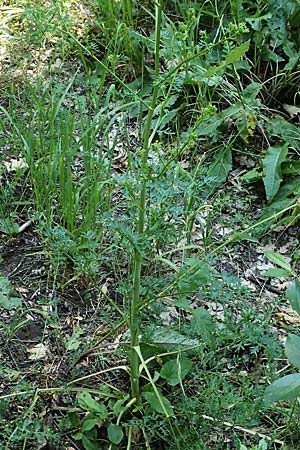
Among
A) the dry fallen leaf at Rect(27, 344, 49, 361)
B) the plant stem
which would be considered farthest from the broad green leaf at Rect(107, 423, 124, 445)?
the dry fallen leaf at Rect(27, 344, 49, 361)

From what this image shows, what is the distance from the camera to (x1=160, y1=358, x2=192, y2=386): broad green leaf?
1.95 meters

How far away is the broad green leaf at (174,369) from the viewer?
6.38 feet

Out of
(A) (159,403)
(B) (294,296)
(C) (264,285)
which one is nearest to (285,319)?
(C) (264,285)

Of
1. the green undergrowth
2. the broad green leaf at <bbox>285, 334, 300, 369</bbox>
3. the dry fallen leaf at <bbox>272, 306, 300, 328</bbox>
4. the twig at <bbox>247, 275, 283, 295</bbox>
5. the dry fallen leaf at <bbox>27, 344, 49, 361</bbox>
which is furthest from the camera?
the twig at <bbox>247, 275, 283, 295</bbox>

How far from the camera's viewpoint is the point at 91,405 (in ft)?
6.35

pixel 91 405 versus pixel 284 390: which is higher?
pixel 284 390

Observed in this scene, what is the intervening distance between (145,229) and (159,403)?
452mm

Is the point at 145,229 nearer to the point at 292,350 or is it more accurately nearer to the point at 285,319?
the point at 292,350

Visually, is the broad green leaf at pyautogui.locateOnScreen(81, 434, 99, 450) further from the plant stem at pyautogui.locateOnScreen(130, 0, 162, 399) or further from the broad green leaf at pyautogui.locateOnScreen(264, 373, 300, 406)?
the broad green leaf at pyautogui.locateOnScreen(264, 373, 300, 406)

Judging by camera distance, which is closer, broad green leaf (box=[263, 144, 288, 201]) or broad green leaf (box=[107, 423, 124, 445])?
broad green leaf (box=[107, 423, 124, 445])

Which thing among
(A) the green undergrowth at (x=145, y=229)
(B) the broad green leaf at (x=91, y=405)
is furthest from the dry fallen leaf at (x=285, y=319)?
(B) the broad green leaf at (x=91, y=405)

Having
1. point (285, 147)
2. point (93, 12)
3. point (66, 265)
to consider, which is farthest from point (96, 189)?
point (93, 12)

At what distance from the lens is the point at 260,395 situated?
6.36 ft

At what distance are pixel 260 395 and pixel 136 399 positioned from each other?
0.33m
